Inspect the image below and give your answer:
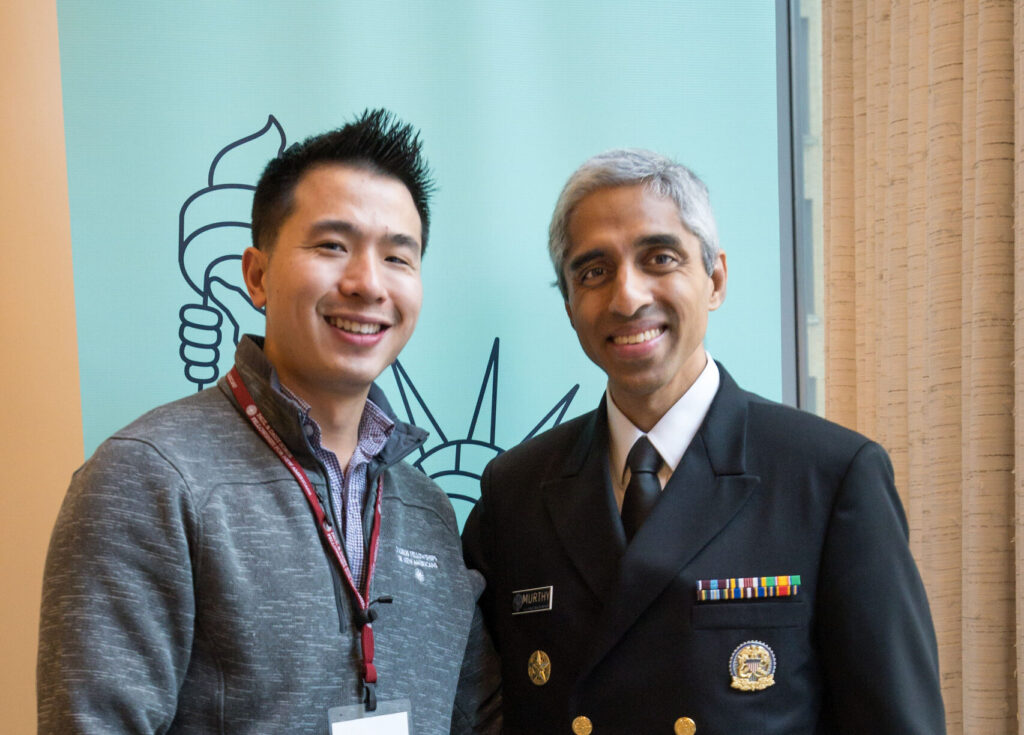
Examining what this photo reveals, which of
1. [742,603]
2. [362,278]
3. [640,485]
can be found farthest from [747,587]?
[362,278]

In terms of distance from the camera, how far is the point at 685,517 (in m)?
1.58

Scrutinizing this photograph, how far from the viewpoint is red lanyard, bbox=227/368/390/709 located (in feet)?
4.85

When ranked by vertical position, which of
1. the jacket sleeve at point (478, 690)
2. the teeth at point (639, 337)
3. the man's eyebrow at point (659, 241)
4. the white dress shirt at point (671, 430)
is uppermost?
the man's eyebrow at point (659, 241)

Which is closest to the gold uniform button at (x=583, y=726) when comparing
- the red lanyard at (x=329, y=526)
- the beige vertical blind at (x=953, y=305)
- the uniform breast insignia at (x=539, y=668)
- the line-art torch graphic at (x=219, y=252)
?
the uniform breast insignia at (x=539, y=668)

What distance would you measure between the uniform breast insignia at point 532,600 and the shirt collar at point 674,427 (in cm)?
24

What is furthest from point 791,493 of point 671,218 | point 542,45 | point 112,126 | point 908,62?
point 112,126

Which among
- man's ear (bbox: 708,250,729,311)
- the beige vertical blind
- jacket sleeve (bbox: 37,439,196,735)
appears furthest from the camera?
the beige vertical blind

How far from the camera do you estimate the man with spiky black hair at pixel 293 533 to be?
1321 millimetres

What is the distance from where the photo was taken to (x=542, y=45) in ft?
7.55

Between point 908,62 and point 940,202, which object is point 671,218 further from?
point 908,62

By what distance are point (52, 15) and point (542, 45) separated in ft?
3.81

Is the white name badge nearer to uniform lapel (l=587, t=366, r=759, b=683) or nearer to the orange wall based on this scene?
uniform lapel (l=587, t=366, r=759, b=683)

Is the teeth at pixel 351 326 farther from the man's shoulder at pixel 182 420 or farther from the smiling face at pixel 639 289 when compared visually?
the smiling face at pixel 639 289

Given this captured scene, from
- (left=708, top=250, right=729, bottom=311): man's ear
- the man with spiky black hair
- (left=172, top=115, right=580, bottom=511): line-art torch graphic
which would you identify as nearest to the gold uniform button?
the man with spiky black hair
